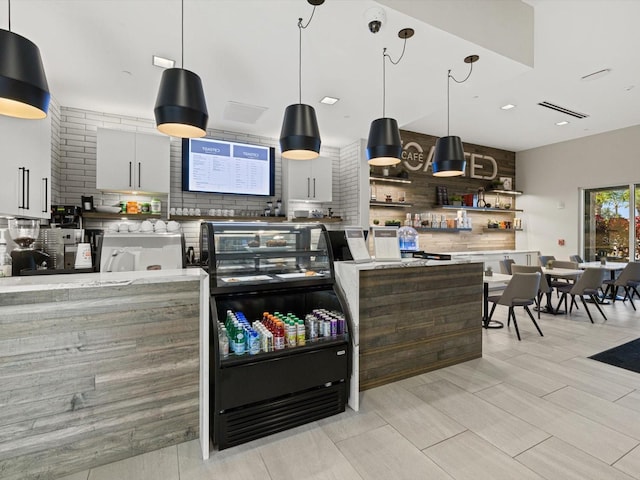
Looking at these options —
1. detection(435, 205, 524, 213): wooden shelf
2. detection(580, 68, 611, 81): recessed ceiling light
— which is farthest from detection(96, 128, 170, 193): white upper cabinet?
detection(580, 68, 611, 81): recessed ceiling light

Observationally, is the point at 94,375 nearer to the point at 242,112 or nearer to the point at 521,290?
the point at 242,112

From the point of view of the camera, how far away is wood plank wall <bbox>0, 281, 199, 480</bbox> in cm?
172

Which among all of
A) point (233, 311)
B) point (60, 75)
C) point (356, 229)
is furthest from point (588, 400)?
point (60, 75)

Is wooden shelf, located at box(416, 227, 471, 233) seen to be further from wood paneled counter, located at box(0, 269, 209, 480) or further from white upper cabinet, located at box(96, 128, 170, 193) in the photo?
wood paneled counter, located at box(0, 269, 209, 480)

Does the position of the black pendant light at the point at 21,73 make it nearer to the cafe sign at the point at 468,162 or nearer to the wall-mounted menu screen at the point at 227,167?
the wall-mounted menu screen at the point at 227,167

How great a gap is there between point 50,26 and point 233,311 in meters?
3.01

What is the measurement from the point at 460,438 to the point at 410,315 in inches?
42.6

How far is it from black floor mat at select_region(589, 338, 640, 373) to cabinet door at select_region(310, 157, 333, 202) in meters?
4.39

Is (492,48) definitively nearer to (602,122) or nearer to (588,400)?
(588,400)

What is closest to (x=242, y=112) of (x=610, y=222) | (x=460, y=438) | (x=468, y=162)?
(x=460, y=438)

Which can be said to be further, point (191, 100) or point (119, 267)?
point (119, 267)

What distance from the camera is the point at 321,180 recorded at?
616 cm

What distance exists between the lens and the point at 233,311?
99.1 inches

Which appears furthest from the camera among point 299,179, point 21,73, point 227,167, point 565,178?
point 565,178
